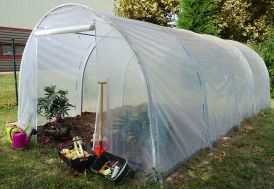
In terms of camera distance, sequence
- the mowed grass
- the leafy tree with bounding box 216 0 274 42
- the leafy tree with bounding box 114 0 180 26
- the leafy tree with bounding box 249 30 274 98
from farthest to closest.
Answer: the leafy tree with bounding box 216 0 274 42 < the leafy tree with bounding box 114 0 180 26 < the leafy tree with bounding box 249 30 274 98 < the mowed grass

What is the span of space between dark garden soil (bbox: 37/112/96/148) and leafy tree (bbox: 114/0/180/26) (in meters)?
9.67

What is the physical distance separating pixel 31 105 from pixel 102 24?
6.76 feet

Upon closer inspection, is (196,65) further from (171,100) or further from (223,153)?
(223,153)

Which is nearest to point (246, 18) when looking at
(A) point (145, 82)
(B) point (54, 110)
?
(B) point (54, 110)

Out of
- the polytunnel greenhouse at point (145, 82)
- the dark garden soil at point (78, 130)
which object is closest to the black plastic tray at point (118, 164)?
the polytunnel greenhouse at point (145, 82)

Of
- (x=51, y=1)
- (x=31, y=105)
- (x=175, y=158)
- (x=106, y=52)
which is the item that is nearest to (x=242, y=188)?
(x=175, y=158)

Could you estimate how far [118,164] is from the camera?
3.97 m

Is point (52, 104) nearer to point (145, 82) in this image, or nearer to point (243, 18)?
point (145, 82)

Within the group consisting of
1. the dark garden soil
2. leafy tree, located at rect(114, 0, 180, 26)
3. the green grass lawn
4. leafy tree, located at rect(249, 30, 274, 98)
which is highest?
leafy tree, located at rect(114, 0, 180, 26)

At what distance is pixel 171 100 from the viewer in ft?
13.9

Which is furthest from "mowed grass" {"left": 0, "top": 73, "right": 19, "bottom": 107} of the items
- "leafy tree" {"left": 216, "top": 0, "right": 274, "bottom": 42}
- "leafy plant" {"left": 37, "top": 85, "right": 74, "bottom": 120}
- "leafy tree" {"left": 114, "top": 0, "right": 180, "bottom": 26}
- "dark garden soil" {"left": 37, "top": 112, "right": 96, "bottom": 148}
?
"leafy tree" {"left": 216, "top": 0, "right": 274, "bottom": 42}

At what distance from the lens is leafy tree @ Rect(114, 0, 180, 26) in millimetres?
15398

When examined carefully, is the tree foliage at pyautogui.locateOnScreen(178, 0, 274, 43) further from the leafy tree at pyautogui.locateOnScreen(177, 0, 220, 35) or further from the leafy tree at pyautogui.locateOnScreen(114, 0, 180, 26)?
the leafy tree at pyautogui.locateOnScreen(114, 0, 180, 26)

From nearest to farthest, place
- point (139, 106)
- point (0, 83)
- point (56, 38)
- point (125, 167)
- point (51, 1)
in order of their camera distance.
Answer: point (125, 167), point (139, 106), point (56, 38), point (0, 83), point (51, 1)
